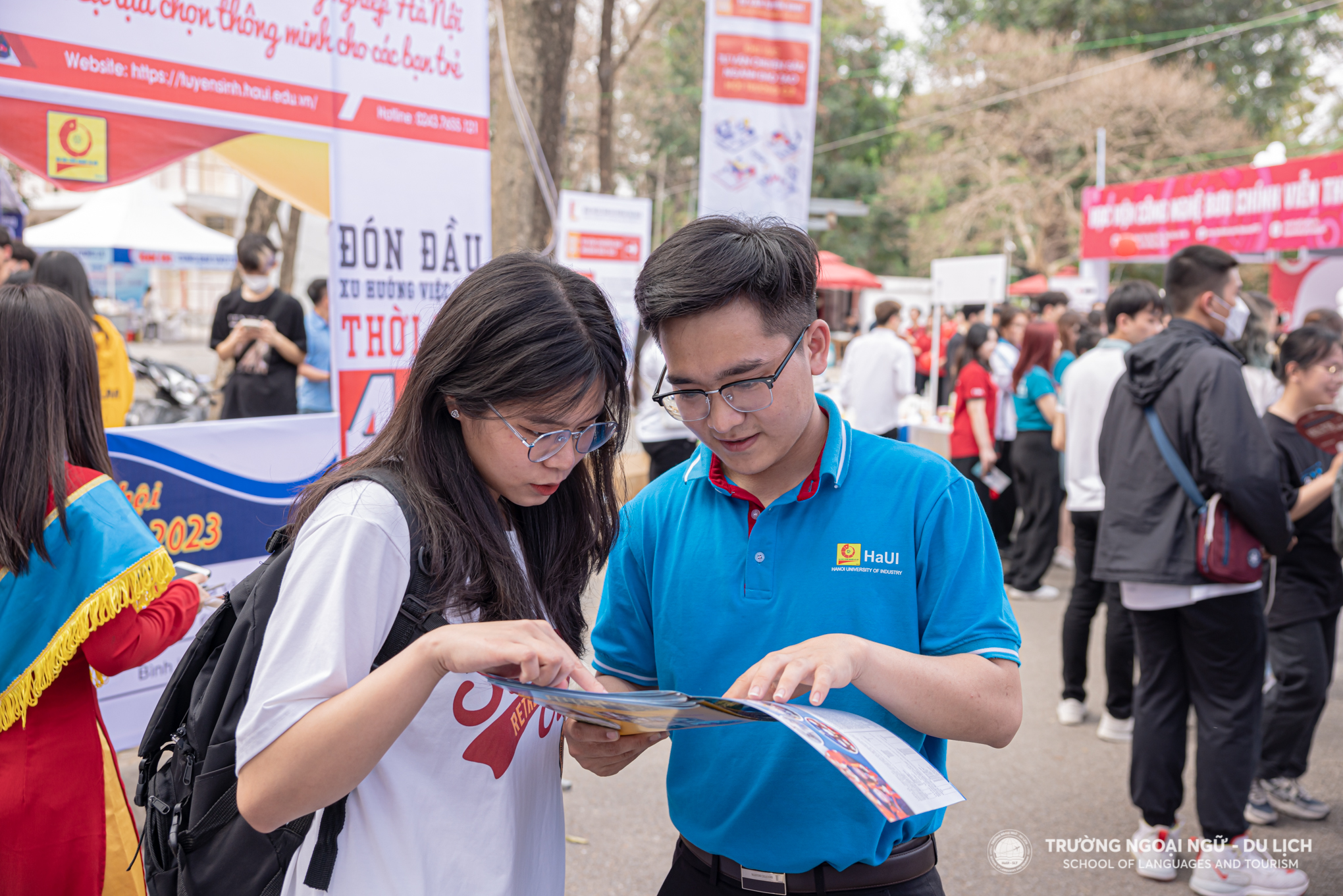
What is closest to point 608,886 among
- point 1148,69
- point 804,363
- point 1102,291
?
point 804,363

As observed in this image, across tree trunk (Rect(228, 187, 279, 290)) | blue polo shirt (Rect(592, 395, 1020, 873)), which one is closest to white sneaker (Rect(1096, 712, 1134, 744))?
blue polo shirt (Rect(592, 395, 1020, 873))

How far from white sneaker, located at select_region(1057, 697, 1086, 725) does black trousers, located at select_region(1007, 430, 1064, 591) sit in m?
2.19

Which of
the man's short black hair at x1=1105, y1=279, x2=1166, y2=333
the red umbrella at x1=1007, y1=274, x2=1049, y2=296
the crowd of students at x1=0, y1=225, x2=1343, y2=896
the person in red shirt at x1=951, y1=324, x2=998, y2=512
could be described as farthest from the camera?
the red umbrella at x1=1007, y1=274, x2=1049, y2=296

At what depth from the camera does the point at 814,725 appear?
121cm

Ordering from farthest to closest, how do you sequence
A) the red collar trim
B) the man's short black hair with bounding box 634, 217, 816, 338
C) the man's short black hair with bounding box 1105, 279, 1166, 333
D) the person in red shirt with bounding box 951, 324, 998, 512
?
the person in red shirt with bounding box 951, 324, 998, 512 < the man's short black hair with bounding box 1105, 279, 1166, 333 < the red collar trim < the man's short black hair with bounding box 634, 217, 816, 338

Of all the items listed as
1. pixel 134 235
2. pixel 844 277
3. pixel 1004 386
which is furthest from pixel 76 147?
pixel 844 277

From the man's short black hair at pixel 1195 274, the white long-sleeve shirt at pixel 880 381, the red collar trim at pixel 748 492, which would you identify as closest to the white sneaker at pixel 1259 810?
the man's short black hair at pixel 1195 274

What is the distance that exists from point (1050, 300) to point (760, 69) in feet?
13.2

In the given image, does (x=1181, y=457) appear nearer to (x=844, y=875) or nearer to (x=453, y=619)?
(x=844, y=875)

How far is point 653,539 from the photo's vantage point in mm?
1755

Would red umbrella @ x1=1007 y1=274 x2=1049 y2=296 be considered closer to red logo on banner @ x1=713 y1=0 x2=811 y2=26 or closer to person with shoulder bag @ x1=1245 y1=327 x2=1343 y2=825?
red logo on banner @ x1=713 y1=0 x2=811 y2=26

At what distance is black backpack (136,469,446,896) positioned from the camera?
130cm

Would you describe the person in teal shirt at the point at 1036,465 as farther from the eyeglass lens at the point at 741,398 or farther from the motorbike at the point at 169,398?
the motorbike at the point at 169,398

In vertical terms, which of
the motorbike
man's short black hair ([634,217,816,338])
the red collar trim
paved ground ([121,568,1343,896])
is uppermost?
man's short black hair ([634,217,816,338])
